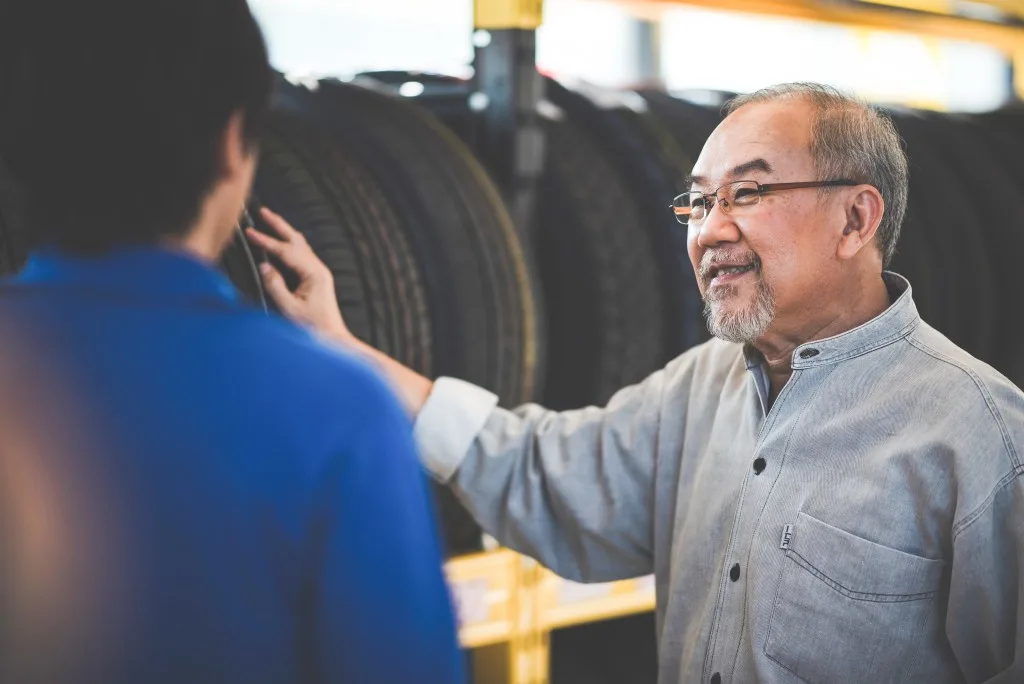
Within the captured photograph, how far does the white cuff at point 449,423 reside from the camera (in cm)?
173

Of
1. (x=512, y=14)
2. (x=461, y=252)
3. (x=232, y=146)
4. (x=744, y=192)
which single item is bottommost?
(x=461, y=252)

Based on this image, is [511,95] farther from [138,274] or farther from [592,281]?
[138,274]

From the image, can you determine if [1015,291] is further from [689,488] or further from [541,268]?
[689,488]

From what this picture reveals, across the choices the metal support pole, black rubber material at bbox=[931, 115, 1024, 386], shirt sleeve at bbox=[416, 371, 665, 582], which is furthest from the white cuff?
black rubber material at bbox=[931, 115, 1024, 386]

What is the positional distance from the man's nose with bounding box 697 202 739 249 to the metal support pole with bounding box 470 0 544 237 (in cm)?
78

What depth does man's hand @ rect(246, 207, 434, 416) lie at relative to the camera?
1.66 metres

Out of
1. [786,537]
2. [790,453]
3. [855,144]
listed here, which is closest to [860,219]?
[855,144]

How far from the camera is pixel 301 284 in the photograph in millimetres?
1711

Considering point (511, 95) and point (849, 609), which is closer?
point (849, 609)

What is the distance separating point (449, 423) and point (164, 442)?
3.30ft

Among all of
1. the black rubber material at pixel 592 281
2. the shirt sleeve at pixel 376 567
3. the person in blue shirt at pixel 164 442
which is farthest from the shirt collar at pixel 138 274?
the black rubber material at pixel 592 281

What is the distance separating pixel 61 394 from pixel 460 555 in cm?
162

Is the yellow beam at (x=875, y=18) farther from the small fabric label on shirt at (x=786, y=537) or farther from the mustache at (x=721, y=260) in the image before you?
the small fabric label on shirt at (x=786, y=537)

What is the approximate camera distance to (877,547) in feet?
4.76
